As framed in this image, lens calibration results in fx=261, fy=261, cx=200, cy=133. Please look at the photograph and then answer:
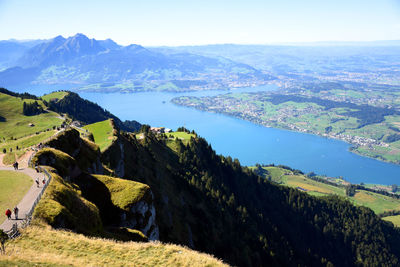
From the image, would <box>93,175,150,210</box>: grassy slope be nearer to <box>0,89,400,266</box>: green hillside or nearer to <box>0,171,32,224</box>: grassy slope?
<box>0,89,400,266</box>: green hillside

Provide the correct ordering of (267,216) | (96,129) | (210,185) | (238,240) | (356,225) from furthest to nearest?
(356,225) → (267,216) → (210,185) → (238,240) → (96,129)

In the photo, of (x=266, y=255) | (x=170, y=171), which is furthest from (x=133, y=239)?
(x=266, y=255)

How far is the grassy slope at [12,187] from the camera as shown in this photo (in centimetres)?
2631

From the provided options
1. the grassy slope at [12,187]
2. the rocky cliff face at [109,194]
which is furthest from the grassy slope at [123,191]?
the grassy slope at [12,187]

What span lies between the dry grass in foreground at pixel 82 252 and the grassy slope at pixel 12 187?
16.1 ft

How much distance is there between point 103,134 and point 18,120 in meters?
74.2

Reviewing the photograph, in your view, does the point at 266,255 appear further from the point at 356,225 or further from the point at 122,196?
the point at 356,225

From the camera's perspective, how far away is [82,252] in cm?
2166

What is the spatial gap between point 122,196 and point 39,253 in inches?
524

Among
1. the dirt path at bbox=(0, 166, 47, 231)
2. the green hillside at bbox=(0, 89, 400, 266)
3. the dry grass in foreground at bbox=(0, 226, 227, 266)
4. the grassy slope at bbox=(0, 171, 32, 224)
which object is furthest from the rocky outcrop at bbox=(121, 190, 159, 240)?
the grassy slope at bbox=(0, 171, 32, 224)

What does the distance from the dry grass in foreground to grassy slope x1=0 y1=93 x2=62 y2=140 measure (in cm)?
8162

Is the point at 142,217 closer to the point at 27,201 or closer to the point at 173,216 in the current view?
the point at 27,201

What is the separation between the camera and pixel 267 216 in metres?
125

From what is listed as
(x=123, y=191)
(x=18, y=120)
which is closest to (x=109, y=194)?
(x=123, y=191)
